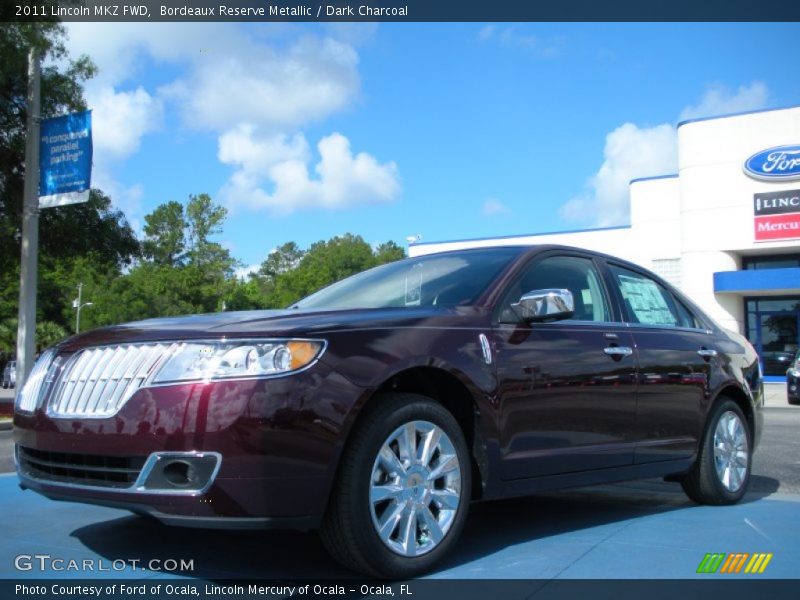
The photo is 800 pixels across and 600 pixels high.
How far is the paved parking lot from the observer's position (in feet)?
12.0

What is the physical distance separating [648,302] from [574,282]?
752mm

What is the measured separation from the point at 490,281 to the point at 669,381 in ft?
4.61

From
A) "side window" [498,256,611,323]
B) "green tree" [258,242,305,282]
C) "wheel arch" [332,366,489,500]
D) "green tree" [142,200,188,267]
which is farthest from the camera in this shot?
"green tree" [258,242,305,282]

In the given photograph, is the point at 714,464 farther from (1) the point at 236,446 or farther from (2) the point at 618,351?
(1) the point at 236,446

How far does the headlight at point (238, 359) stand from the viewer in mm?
3217

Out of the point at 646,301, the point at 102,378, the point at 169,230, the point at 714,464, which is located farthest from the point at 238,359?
the point at 169,230

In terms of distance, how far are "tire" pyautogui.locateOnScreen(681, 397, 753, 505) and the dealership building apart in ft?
79.8

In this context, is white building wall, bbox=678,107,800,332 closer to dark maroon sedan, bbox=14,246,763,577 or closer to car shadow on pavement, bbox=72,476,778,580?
car shadow on pavement, bbox=72,476,778,580

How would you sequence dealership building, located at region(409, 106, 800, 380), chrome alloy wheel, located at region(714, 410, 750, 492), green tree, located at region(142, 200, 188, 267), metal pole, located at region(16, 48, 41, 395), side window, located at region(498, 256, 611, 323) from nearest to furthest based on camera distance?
side window, located at region(498, 256, 611, 323), chrome alloy wheel, located at region(714, 410, 750, 492), metal pole, located at region(16, 48, 41, 395), dealership building, located at region(409, 106, 800, 380), green tree, located at region(142, 200, 188, 267)

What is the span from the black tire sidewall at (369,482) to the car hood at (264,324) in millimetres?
385

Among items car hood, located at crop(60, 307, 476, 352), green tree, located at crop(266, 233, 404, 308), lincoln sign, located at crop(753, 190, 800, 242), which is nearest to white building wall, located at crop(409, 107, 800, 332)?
lincoln sign, located at crop(753, 190, 800, 242)

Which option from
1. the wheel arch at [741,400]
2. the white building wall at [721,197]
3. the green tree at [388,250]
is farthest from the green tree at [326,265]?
the wheel arch at [741,400]

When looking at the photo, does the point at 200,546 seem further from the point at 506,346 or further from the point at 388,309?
the point at 506,346

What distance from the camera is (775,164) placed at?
2861 centimetres
